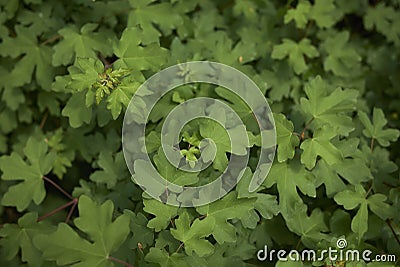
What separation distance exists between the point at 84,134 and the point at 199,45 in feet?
2.42

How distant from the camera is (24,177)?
2166 millimetres

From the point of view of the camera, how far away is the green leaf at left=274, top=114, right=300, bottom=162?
1.86 meters

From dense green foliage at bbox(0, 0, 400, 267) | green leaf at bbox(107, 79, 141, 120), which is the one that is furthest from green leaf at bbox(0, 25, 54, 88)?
green leaf at bbox(107, 79, 141, 120)

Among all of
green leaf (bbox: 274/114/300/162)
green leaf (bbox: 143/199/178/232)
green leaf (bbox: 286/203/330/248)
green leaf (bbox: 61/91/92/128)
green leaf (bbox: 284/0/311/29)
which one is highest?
green leaf (bbox: 284/0/311/29)

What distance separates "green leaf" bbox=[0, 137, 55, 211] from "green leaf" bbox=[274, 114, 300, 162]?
36.9 inches

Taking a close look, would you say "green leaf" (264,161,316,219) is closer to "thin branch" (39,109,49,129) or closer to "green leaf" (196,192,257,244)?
"green leaf" (196,192,257,244)

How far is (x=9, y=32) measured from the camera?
2.48 m

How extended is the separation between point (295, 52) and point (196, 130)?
31.8 inches

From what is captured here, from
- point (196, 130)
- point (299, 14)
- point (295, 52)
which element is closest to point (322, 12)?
point (299, 14)

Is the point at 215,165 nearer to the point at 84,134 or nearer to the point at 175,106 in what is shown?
the point at 175,106

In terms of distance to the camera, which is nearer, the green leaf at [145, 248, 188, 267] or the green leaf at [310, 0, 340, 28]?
the green leaf at [145, 248, 188, 267]

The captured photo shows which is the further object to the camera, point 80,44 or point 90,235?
point 80,44

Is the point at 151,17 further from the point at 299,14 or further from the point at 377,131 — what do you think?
the point at 377,131

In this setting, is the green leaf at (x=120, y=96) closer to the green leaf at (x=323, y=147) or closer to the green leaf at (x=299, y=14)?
the green leaf at (x=323, y=147)
